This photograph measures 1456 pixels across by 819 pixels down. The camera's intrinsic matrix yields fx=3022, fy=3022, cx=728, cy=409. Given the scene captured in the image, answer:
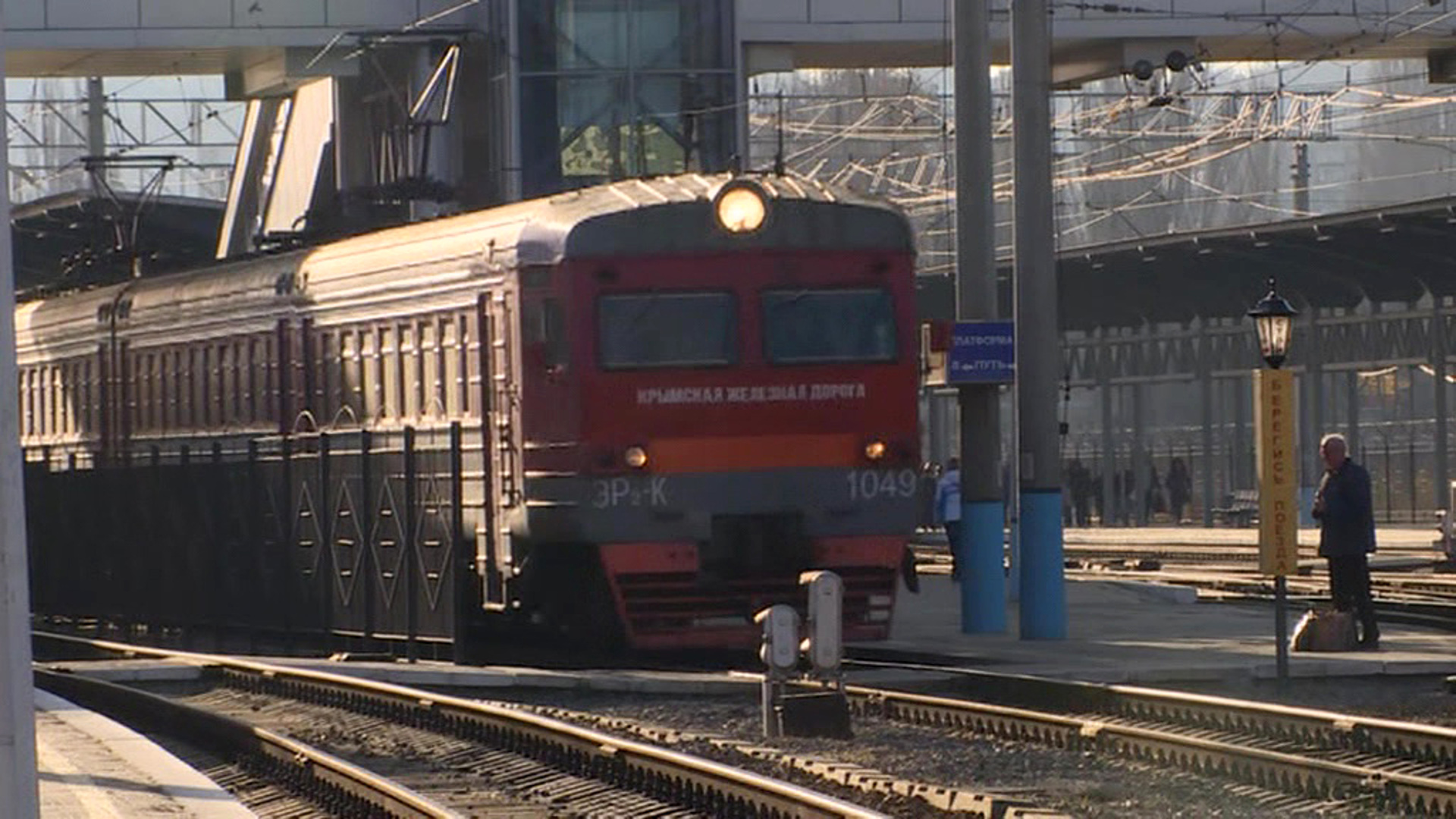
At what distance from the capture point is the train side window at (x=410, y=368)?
21.7m

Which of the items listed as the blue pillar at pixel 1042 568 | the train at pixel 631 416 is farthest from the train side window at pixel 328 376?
the blue pillar at pixel 1042 568

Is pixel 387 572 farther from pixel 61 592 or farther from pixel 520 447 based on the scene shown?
pixel 61 592

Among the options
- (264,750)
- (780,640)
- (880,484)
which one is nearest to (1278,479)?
(880,484)

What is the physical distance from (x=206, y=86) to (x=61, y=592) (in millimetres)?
84676

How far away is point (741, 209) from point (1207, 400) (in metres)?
27.8

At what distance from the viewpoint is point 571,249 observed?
19.6 m

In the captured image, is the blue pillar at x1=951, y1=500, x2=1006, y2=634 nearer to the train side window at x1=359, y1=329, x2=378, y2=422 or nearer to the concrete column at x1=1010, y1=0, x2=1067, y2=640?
the concrete column at x1=1010, y1=0, x2=1067, y2=640

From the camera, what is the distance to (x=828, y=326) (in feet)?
66.3

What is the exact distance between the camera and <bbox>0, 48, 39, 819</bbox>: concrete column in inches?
293

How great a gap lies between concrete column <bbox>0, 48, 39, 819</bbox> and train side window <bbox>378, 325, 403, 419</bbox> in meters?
14.4

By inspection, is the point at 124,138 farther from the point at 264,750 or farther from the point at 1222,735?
the point at 1222,735

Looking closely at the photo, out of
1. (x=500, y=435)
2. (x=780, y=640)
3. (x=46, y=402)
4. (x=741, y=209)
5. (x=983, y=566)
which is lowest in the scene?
(x=780, y=640)

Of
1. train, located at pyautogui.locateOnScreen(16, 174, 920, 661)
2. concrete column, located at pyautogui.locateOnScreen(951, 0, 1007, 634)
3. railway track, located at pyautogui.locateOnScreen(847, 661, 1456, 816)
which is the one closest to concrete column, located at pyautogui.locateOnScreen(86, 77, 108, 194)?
train, located at pyautogui.locateOnScreen(16, 174, 920, 661)

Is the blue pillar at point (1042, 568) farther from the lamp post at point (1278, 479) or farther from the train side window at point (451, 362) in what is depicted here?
the train side window at point (451, 362)
